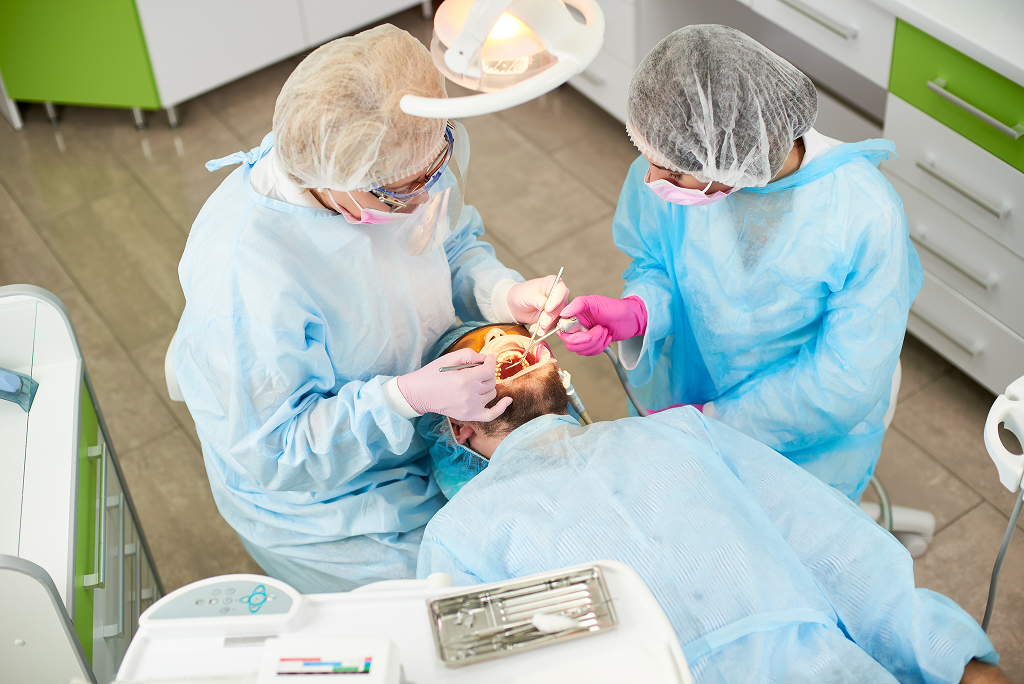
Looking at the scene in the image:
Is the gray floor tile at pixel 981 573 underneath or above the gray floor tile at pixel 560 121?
underneath

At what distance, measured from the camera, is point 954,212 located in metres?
2.52

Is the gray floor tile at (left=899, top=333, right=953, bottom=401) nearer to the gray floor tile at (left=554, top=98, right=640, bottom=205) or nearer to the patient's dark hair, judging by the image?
the gray floor tile at (left=554, top=98, right=640, bottom=205)

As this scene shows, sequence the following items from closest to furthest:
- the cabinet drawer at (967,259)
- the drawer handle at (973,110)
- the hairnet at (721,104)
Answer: the hairnet at (721,104), the drawer handle at (973,110), the cabinet drawer at (967,259)

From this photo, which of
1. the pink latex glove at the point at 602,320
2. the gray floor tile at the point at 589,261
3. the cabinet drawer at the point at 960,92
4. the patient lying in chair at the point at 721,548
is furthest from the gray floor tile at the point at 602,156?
the patient lying in chair at the point at 721,548

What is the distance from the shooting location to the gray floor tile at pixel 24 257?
327 cm

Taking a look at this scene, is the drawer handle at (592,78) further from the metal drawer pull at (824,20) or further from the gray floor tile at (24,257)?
the gray floor tile at (24,257)

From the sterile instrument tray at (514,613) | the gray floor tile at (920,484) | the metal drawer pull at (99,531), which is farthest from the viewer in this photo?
the gray floor tile at (920,484)

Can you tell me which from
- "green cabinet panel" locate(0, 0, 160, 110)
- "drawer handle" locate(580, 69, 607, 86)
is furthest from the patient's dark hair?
"green cabinet panel" locate(0, 0, 160, 110)

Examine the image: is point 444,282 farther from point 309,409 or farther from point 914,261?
point 914,261

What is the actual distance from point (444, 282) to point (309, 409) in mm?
411

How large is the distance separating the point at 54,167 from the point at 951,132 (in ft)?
10.6

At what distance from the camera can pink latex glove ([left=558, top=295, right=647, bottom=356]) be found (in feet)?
6.49

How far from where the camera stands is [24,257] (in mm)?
3338

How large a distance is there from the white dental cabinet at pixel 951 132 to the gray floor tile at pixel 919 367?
12cm
